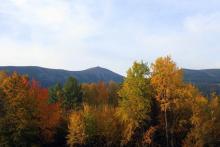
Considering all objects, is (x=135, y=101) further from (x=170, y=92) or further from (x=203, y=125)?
(x=203, y=125)

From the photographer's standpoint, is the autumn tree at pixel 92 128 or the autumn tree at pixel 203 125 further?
the autumn tree at pixel 92 128

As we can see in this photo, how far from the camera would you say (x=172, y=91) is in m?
72.2

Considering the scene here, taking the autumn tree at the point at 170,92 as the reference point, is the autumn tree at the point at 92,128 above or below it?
below

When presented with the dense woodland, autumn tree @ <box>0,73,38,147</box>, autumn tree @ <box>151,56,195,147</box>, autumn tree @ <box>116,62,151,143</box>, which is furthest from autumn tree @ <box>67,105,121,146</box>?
autumn tree @ <box>151,56,195,147</box>

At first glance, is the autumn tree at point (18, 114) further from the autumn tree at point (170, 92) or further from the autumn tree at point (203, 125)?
the autumn tree at point (203, 125)

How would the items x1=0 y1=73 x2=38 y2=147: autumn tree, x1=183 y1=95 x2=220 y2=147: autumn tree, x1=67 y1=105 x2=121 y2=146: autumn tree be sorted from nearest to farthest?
x1=0 y1=73 x2=38 y2=147: autumn tree
x1=183 y1=95 x2=220 y2=147: autumn tree
x1=67 y1=105 x2=121 y2=146: autumn tree

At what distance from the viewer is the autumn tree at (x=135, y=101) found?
238 feet

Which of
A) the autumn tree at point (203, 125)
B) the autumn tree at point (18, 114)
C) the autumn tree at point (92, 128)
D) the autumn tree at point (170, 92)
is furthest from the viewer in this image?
the autumn tree at point (92, 128)

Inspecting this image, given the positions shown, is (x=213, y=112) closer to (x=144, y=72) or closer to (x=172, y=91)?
(x=172, y=91)

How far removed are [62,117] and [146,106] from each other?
24264mm

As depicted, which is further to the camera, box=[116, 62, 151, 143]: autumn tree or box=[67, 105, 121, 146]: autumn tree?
box=[67, 105, 121, 146]: autumn tree

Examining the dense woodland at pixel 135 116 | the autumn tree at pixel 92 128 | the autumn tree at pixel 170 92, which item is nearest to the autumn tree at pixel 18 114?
the dense woodland at pixel 135 116

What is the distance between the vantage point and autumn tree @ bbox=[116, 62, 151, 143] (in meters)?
72.6

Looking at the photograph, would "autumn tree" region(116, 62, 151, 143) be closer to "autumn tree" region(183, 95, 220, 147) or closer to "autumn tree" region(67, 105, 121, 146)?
"autumn tree" region(67, 105, 121, 146)
